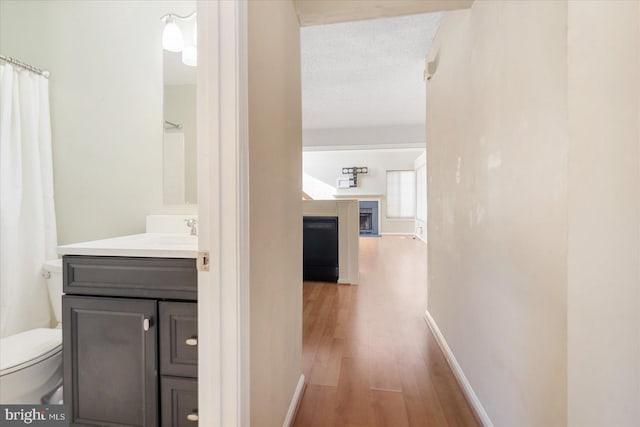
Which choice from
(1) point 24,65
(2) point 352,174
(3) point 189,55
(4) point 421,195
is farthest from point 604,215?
(2) point 352,174

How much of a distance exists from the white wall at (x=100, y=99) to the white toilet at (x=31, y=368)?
74 cm

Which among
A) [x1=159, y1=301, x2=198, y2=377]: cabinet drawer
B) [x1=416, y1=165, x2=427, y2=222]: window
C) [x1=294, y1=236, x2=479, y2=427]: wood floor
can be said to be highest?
[x1=416, y1=165, x2=427, y2=222]: window

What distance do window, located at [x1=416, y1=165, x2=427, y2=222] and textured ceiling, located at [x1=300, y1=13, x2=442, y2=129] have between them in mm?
3040

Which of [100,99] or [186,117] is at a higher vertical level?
[100,99]

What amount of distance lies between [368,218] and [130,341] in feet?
26.8

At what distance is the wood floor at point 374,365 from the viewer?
4.54 ft

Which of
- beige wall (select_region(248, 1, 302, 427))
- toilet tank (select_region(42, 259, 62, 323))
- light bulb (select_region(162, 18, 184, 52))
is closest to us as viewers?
beige wall (select_region(248, 1, 302, 427))

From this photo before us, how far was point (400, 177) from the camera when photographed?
8.66m

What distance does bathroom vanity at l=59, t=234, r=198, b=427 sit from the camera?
1.04m

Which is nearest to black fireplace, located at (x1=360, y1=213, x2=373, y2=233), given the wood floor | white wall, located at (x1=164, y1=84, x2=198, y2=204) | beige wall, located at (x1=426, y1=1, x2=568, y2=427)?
the wood floor

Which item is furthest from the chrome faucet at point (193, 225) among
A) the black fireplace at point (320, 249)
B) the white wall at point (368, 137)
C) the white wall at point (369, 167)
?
the white wall at point (369, 167)

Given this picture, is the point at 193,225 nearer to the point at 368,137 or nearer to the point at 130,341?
the point at 130,341

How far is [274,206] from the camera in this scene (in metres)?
1.08

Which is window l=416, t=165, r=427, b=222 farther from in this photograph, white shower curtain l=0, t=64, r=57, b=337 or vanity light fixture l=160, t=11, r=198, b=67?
white shower curtain l=0, t=64, r=57, b=337
